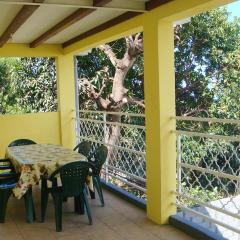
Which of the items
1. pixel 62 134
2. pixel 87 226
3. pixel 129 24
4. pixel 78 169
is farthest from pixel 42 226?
pixel 62 134

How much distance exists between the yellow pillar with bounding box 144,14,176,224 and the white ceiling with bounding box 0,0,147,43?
0.38m

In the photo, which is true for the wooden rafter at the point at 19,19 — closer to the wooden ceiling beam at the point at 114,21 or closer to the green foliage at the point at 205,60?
the wooden ceiling beam at the point at 114,21

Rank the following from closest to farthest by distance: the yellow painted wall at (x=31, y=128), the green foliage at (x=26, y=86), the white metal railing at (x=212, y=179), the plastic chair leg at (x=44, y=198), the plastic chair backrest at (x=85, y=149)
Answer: the white metal railing at (x=212, y=179)
the plastic chair leg at (x=44, y=198)
the plastic chair backrest at (x=85, y=149)
the yellow painted wall at (x=31, y=128)
the green foliage at (x=26, y=86)

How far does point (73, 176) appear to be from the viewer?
12.7 feet

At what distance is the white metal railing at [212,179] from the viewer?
3.32 meters

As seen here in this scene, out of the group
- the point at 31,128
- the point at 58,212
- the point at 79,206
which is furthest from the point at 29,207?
the point at 31,128

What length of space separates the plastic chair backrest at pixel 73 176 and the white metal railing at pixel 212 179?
3.33ft

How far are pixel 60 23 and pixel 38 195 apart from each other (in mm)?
2408

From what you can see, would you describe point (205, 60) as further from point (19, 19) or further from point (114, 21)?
point (19, 19)

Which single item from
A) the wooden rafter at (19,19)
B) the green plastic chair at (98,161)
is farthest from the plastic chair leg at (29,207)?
the wooden rafter at (19,19)

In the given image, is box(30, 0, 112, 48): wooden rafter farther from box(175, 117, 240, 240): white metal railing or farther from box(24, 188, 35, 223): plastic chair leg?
box(24, 188, 35, 223): plastic chair leg

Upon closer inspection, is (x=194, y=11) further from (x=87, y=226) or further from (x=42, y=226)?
(x=42, y=226)

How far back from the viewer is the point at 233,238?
5.11m

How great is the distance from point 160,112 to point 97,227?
141 cm
